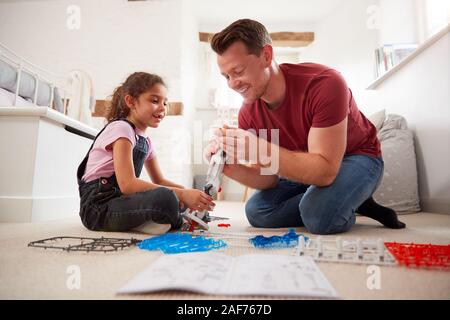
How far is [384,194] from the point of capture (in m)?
1.73

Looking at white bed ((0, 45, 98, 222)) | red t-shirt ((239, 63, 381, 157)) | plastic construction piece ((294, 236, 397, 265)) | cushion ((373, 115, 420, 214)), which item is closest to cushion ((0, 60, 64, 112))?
white bed ((0, 45, 98, 222))

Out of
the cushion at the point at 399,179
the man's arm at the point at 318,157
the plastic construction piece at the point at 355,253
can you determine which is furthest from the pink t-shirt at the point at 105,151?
the cushion at the point at 399,179

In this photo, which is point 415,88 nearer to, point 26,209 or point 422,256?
point 422,256

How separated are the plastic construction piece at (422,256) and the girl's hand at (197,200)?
50cm

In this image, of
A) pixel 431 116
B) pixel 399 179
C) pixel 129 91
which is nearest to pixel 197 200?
pixel 129 91

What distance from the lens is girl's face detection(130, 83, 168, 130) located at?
122 cm

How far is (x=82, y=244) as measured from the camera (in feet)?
2.57

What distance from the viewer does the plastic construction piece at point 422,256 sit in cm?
60

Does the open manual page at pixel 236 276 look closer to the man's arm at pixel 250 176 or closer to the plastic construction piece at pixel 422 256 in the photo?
the plastic construction piece at pixel 422 256

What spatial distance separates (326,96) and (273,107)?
0.69 feet

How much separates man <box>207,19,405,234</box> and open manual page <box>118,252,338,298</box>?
0.38m

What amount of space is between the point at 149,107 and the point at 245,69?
0.45m

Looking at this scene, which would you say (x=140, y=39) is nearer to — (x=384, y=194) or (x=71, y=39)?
(x=71, y=39)
